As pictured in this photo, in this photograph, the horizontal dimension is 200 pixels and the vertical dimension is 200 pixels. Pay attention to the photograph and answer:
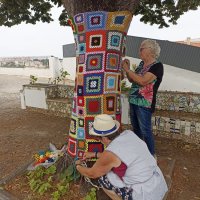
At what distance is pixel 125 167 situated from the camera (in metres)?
2.57

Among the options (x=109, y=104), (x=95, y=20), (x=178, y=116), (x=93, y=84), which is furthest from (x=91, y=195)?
(x=178, y=116)

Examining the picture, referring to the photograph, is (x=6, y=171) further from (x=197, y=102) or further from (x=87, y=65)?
(x=197, y=102)

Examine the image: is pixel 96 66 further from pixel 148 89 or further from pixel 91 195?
pixel 91 195

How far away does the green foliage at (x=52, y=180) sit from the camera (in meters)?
3.49

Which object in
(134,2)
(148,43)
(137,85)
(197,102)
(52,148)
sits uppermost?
(134,2)

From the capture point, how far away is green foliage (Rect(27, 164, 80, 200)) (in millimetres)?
3494

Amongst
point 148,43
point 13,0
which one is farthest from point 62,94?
point 148,43

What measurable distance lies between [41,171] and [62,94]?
5197mm

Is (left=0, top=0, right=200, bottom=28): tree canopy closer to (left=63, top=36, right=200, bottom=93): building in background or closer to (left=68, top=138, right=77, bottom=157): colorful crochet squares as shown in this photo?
(left=63, top=36, right=200, bottom=93): building in background

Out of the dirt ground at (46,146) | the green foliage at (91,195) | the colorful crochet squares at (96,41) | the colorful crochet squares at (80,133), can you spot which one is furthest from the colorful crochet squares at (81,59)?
the dirt ground at (46,146)

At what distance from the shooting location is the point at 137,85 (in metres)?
3.90

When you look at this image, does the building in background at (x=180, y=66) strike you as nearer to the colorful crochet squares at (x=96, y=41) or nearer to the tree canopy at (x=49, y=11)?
the tree canopy at (x=49, y=11)

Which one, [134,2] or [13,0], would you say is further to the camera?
[13,0]

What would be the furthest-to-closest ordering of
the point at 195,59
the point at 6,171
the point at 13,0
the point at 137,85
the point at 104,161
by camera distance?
the point at 195,59 → the point at 13,0 → the point at 6,171 → the point at 137,85 → the point at 104,161
